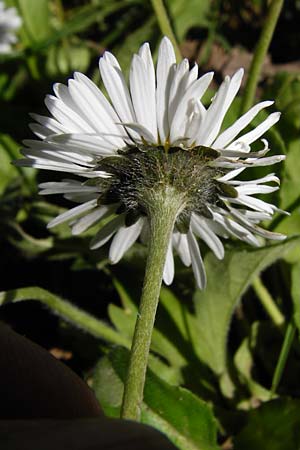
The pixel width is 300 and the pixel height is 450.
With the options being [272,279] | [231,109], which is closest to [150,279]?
[231,109]

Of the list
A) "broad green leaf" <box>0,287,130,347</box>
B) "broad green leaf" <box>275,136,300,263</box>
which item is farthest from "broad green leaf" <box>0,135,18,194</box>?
"broad green leaf" <box>275,136,300,263</box>

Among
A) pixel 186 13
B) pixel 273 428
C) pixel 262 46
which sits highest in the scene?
pixel 186 13

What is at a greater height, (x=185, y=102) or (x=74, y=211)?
(x=185, y=102)

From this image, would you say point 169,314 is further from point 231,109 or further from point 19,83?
point 19,83

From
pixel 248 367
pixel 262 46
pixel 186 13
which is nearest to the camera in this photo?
pixel 262 46

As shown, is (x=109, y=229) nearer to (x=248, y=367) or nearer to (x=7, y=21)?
(x=248, y=367)

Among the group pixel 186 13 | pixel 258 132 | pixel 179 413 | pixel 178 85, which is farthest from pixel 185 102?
pixel 186 13
